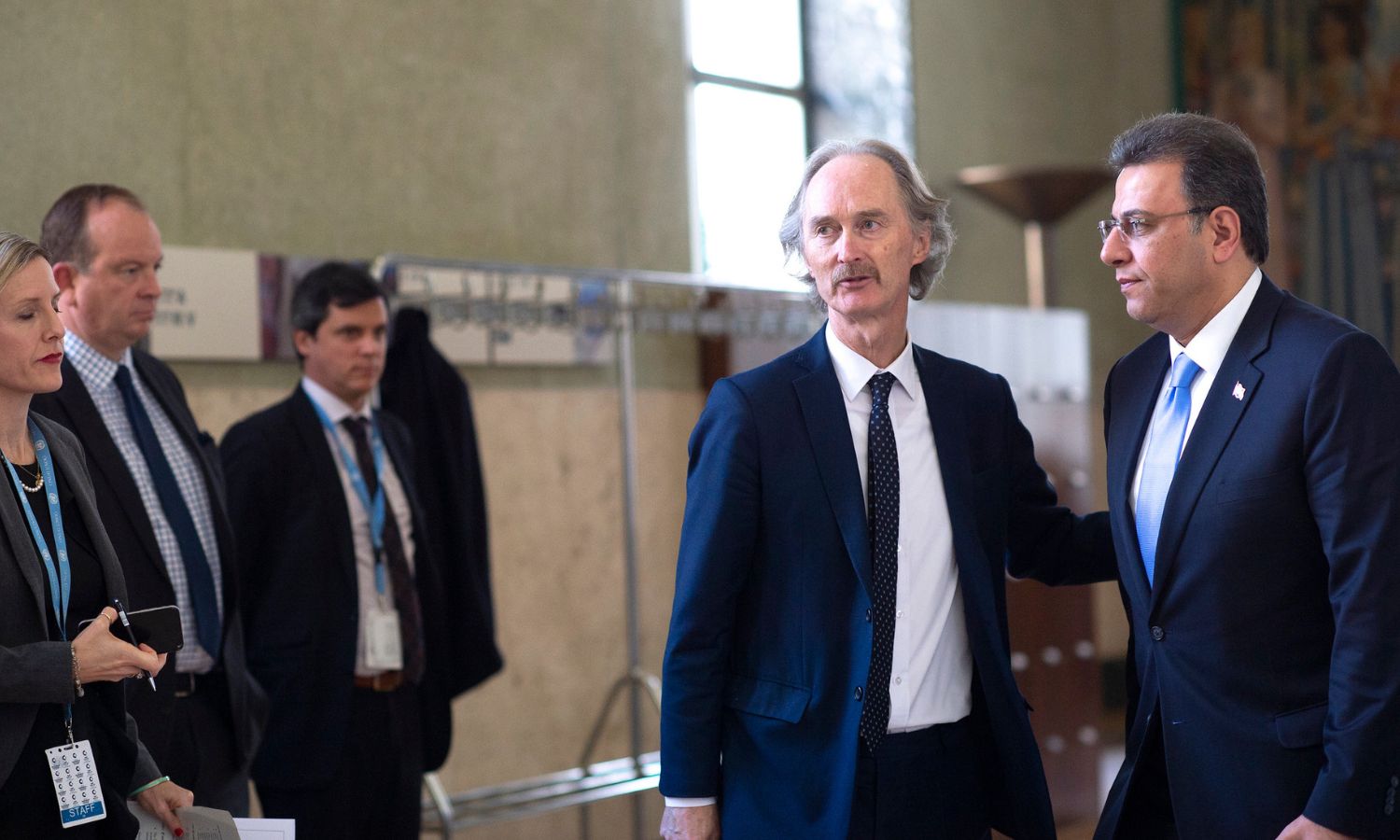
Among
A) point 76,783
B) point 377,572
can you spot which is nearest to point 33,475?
point 76,783

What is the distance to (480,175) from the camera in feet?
16.9

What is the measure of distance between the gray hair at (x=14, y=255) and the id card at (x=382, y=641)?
1.48 metres

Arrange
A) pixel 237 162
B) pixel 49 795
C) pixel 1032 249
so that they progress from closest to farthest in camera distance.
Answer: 1. pixel 49 795
2. pixel 237 162
3. pixel 1032 249

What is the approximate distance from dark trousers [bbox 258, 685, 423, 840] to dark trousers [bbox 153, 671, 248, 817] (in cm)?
30

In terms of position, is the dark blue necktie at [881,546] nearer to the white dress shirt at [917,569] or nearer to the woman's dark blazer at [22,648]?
the white dress shirt at [917,569]

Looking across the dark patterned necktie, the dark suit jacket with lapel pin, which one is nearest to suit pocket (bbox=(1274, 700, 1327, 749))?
the dark suit jacket with lapel pin

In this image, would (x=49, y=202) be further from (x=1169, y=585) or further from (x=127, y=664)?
(x=1169, y=585)

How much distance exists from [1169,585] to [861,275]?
2.32ft

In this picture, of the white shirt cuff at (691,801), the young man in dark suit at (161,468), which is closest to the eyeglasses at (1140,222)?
the white shirt cuff at (691,801)

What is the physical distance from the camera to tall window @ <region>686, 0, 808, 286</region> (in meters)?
6.42

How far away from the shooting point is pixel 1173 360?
2.37 meters

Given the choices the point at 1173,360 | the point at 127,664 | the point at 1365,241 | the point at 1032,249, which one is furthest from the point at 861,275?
the point at 1365,241

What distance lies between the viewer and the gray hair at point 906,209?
242 cm

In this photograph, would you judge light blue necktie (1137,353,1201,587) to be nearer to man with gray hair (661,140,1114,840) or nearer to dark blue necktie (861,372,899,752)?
man with gray hair (661,140,1114,840)
